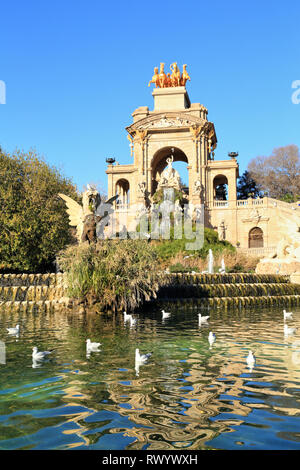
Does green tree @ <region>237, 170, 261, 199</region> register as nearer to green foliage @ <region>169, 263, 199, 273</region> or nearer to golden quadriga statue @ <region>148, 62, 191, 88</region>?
golden quadriga statue @ <region>148, 62, 191, 88</region>

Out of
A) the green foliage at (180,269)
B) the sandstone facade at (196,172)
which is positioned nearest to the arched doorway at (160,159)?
the sandstone facade at (196,172)

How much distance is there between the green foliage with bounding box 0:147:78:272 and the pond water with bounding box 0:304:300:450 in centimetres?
A: 1548

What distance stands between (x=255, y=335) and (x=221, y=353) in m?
2.34

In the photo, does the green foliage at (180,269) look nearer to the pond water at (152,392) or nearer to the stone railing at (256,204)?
the pond water at (152,392)

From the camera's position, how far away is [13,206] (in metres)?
26.1

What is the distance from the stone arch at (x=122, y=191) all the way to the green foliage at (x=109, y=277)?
37842mm

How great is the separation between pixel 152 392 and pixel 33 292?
11657 millimetres

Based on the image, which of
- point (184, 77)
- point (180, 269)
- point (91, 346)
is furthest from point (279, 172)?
point (91, 346)

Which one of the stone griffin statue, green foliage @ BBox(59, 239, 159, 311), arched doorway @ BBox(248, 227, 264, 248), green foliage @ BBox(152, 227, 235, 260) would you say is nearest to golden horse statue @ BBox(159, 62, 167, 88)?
arched doorway @ BBox(248, 227, 264, 248)

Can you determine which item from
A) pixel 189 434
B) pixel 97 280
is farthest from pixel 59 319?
pixel 189 434

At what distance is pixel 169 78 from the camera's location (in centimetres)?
5522

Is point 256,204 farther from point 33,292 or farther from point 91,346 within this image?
point 91,346

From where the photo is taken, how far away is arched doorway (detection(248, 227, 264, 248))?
48562 millimetres

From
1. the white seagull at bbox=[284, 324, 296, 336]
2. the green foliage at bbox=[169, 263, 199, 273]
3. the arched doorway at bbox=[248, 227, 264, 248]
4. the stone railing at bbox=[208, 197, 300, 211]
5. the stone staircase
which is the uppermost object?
the stone railing at bbox=[208, 197, 300, 211]
